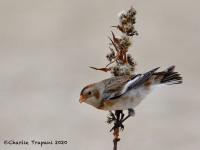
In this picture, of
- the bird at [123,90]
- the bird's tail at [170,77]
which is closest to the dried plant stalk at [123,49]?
the bird at [123,90]

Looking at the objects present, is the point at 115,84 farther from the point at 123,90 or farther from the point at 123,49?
the point at 123,49

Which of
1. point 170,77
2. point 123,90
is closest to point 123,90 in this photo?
point 123,90

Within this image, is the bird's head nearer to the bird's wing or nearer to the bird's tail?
the bird's wing

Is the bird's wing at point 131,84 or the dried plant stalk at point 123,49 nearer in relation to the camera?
the dried plant stalk at point 123,49

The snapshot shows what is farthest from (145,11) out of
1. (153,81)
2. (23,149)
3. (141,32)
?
(153,81)

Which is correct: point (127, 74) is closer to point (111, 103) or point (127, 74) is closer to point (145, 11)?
point (111, 103)

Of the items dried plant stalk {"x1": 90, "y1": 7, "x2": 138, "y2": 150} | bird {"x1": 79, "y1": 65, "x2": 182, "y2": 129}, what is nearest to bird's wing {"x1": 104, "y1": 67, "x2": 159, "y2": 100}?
bird {"x1": 79, "y1": 65, "x2": 182, "y2": 129}

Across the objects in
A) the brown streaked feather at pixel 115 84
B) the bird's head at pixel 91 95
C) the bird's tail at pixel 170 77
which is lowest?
the bird's head at pixel 91 95

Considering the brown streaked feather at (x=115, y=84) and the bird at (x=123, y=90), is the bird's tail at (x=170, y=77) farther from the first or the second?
the brown streaked feather at (x=115, y=84)

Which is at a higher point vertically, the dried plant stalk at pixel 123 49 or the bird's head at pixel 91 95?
the dried plant stalk at pixel 123 49
